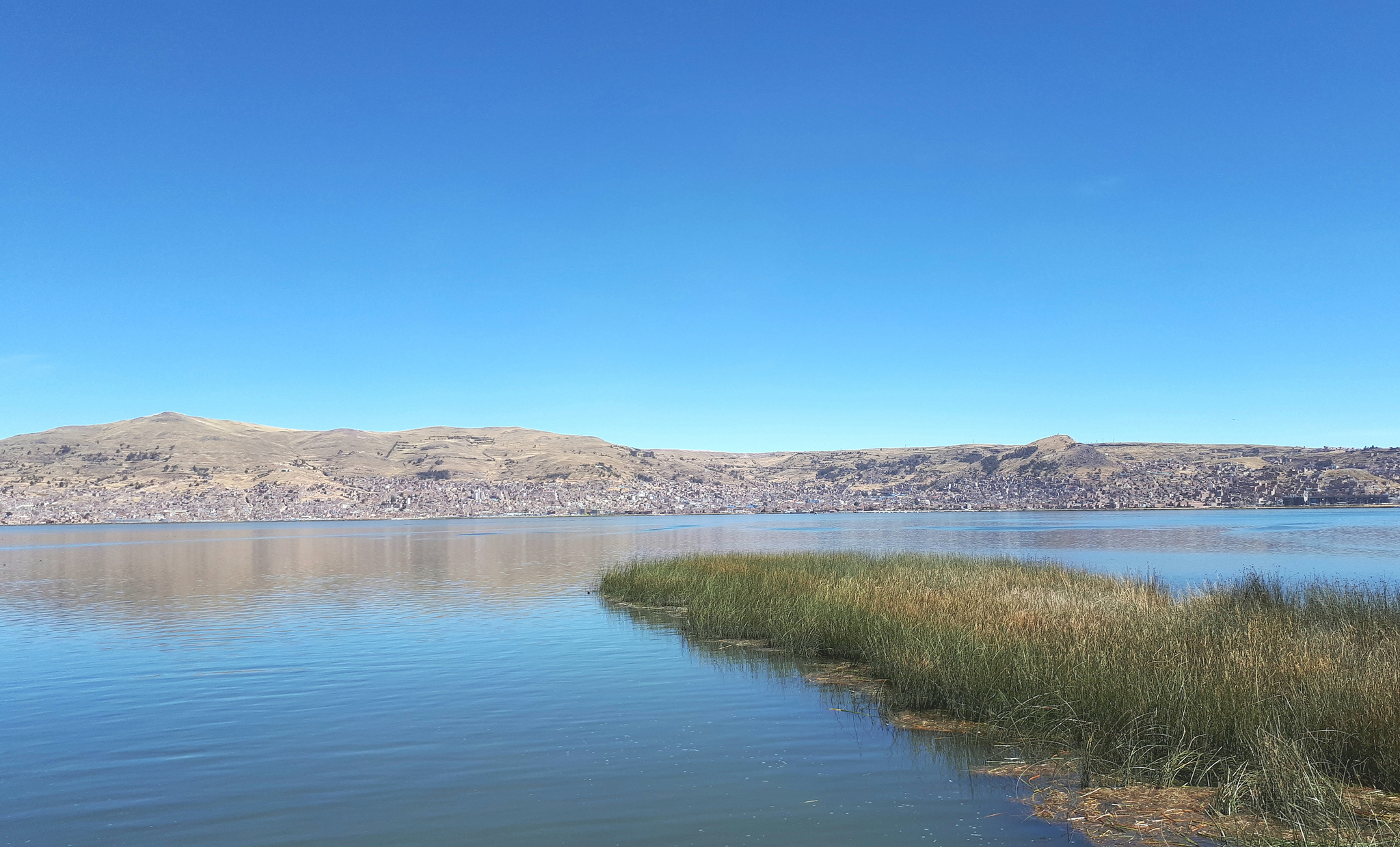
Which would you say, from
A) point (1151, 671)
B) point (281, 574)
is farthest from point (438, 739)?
point (281, 574)

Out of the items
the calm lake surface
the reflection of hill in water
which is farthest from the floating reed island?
the reflection of hill in water

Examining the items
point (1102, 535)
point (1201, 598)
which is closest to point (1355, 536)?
point (1102, 535)

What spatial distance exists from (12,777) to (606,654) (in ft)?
39.7

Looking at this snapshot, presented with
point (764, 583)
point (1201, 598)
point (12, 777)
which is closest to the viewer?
point (12, 777)

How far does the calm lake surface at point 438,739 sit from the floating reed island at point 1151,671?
1.58 m

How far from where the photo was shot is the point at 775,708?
15.5 metres

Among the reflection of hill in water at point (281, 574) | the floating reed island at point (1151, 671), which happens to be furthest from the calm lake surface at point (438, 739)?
the floating reed island at point (1151, 671)

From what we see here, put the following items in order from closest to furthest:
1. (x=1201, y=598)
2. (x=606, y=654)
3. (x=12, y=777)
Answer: (x=12, y=777), (x=606, y=654), (x=1201, y=598)

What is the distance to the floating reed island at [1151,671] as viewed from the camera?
996 cm

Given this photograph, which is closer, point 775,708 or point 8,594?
point 775,708

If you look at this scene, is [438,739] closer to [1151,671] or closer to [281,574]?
[1151,671]

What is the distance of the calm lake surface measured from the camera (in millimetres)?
9828

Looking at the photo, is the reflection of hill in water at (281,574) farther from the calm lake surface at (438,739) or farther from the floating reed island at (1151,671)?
the floating reed island at (1151,671)

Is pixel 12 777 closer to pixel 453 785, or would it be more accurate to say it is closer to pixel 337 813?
pixel 337 813
